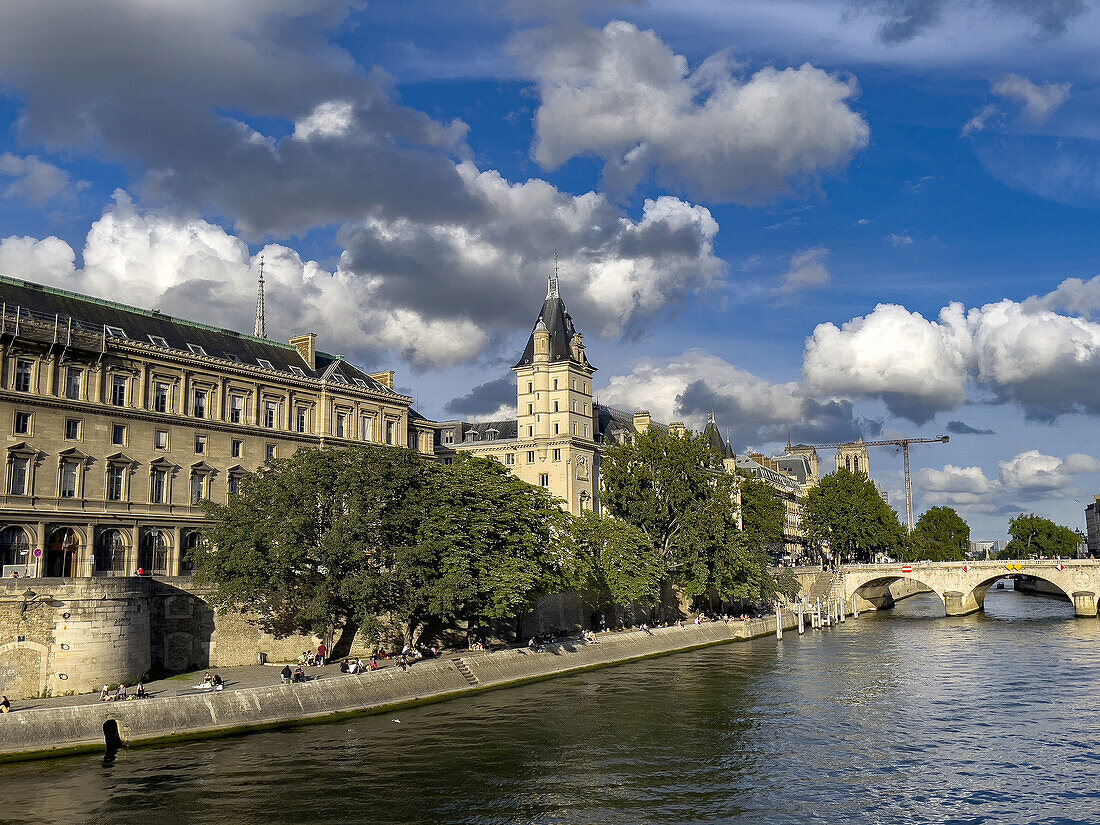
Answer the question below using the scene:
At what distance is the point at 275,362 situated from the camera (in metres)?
88.5

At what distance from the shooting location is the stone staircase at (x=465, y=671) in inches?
2511

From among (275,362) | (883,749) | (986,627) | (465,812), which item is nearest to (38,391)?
(275,362)

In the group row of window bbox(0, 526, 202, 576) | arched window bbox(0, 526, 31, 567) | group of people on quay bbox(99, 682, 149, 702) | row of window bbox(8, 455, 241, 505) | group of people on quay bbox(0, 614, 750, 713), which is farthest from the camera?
row of window bbox(8, 455, 241, 505)

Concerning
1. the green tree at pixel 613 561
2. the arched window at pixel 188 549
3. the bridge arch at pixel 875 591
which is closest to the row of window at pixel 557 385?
the green tree at pixel 613 561

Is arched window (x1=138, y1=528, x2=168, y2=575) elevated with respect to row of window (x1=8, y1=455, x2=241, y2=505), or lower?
lower

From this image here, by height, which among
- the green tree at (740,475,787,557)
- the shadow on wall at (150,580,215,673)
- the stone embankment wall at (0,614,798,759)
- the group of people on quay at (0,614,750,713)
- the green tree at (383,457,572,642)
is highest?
the green tree at (740,475,787,557)

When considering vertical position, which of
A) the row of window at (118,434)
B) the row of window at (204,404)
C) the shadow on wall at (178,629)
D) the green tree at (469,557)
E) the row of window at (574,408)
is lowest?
the shadow on wall at (178,629)

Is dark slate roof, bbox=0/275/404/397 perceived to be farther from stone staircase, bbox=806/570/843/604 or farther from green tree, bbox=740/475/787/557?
stone staircase, bbox=806/570/843/604

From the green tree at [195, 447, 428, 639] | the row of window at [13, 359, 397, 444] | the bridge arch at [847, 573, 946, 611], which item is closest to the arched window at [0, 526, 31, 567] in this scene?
the row of window at [13, 359, 397, 444]

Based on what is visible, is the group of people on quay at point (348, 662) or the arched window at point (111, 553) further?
the arched window at point (111, 553)

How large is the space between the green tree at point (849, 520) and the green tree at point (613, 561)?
7283 cm

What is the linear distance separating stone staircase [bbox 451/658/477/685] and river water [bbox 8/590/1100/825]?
1.83m

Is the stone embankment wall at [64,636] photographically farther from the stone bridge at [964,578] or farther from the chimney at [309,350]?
the stone bridge at [964,578]

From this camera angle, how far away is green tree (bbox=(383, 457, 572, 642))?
2474 inches
